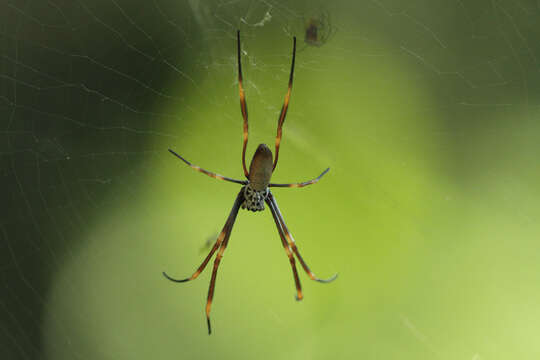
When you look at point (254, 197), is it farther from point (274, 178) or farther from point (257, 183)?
point (274, 178)

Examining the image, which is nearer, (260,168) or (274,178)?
(260,168)

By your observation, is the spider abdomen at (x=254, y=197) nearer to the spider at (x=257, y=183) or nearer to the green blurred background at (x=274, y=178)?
the spider at (x=257, y=183)

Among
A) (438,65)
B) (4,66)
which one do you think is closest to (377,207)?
(438,65)

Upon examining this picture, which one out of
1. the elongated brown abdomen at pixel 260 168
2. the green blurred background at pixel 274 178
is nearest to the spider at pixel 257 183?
the elongated brown abdomen at pixel 260 168

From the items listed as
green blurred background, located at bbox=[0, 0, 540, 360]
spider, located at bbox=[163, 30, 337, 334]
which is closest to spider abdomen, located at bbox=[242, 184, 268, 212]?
spider, located at bbox=[163, 30, 337, 334]

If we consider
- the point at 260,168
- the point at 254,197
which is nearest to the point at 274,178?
the point at 254,197

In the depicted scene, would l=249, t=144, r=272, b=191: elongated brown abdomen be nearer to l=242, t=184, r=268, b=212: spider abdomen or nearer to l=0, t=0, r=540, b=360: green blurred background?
l=242, t=184, r=268, b=212: spider abdomen
